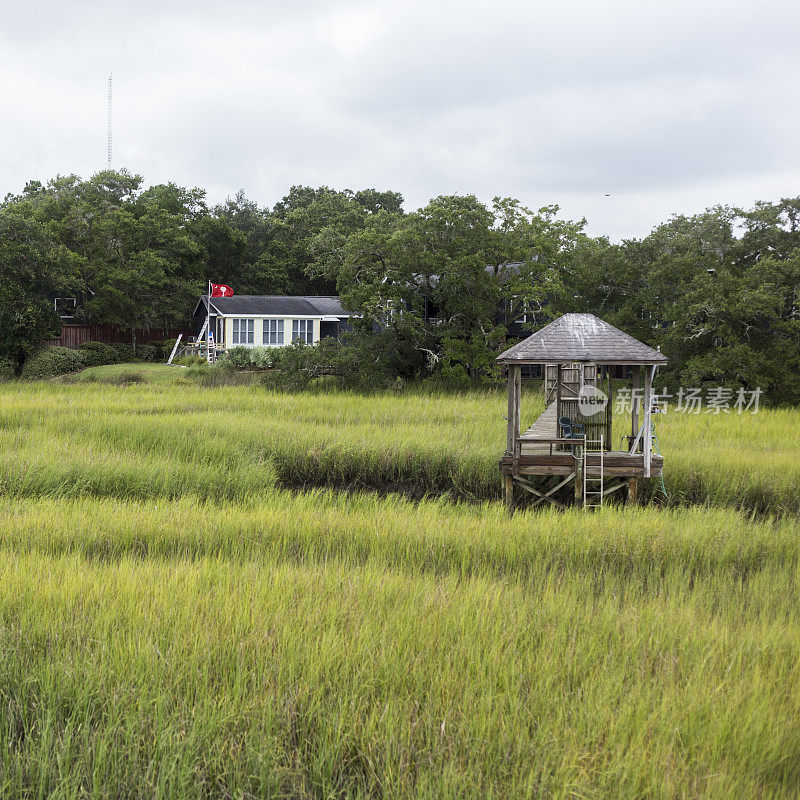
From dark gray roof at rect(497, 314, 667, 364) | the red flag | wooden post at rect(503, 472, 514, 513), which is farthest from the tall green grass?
the red flag

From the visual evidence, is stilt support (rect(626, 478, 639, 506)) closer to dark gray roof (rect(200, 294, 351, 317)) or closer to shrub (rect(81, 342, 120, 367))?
dark gray roof (rect(200, 294, 351, 317))

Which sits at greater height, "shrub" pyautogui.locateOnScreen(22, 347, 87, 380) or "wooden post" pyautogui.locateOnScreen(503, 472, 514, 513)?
"shrub" pyautogui.locateOnScreen(22, 347, 87, 380)

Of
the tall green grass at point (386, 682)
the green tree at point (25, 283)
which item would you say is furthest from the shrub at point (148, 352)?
the tall green grass at point (386, 682)

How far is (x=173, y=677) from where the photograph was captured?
458cm

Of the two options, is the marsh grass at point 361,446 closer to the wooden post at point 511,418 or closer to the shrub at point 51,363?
the wooden post at point 511,418

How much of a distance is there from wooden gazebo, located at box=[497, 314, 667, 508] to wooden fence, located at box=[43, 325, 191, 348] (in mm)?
29666

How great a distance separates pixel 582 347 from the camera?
13.9 m

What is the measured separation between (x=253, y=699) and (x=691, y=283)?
25.2m

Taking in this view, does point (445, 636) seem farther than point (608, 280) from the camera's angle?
No

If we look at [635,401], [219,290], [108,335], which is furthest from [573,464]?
[108,335]

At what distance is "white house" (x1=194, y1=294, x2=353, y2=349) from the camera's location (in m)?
39.1

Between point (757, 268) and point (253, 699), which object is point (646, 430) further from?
point (757, 268)

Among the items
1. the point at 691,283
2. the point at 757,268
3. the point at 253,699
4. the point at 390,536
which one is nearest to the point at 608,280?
the point at 691,283

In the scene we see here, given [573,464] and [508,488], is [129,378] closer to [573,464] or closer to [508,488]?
[508,488]
